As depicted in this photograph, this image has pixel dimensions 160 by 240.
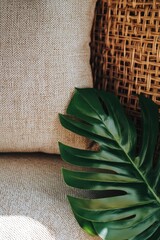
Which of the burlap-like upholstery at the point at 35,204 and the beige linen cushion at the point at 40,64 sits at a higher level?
the beige linen cushion at the point at 40,64

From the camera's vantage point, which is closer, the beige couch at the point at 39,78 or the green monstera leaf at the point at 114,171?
the green monstera leaf at the point at 114,171

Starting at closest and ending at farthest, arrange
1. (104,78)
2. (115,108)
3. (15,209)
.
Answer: (15,209) < (115,108) < (104,78)

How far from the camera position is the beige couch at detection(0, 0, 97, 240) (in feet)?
2.75

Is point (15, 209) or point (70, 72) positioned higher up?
point (70, 72)

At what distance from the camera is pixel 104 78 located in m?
0.94

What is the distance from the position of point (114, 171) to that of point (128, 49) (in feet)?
0.87

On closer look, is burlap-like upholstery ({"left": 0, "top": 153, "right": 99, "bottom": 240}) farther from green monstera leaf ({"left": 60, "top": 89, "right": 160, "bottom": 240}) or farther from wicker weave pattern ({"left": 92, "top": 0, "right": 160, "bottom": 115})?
wicker weave pattern ({"left": 92, "top": 0, "right": 160, "bottom": 115})

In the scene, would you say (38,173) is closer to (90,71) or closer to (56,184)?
(56,184)

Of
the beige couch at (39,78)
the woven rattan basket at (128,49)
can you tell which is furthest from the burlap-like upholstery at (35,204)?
the woven rattan basket at (128,49)

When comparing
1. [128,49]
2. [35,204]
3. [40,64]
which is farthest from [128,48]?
[35,204]

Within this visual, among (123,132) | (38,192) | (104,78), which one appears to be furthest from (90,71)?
(38,192)

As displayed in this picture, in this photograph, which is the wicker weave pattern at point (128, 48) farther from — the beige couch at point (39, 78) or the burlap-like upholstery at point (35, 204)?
the burlap-like upholstery at point (35, 204)

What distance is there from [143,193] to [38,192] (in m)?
0.20

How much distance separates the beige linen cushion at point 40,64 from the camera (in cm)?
84
